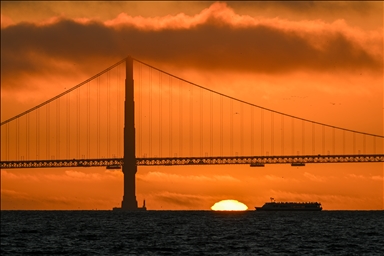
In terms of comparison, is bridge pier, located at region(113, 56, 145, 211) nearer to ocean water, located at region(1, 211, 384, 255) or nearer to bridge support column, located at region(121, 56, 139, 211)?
bridge support column, located at region(121, 56, 139, 211)

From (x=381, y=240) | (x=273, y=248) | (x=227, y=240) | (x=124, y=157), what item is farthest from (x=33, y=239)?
(x=124, y=157)

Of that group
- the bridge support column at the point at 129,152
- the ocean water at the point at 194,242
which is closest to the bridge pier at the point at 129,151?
the bridge support column at the point at 129,152

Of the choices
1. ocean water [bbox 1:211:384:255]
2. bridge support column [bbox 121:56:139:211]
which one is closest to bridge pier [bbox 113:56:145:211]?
bridge support column [bbox 121:56:139:211]

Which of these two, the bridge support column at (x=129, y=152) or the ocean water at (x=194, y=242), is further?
the bridge support column at (x=129, y=152)

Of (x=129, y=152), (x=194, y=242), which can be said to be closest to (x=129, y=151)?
(x=129, y=152)

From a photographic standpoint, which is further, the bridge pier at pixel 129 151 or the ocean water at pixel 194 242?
the bridge pier at pixel 129 151

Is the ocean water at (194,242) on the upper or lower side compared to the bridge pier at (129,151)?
lower

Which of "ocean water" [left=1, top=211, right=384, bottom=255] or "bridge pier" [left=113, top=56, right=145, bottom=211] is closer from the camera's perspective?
"ocean water" [left=1, top=211, right=384, bottom=255]

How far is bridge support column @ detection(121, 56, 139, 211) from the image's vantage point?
17138 cm

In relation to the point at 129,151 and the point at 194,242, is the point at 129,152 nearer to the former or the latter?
the point at 129,151

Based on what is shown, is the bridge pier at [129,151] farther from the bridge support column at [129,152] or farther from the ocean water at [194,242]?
the ocean water at [194,242]

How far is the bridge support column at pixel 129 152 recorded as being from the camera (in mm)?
171375

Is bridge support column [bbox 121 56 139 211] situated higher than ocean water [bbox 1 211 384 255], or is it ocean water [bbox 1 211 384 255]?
bridge support column [bbox 121 56 139 211]

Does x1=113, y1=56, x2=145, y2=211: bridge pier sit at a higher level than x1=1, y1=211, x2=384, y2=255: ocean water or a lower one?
higher
